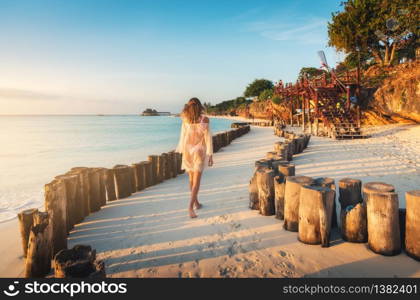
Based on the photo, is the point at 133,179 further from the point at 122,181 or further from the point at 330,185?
the point at 330,185

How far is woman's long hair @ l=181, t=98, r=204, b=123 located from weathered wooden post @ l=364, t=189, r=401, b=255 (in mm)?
2926

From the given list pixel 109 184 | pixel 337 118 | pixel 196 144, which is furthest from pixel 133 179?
pixel 337 118

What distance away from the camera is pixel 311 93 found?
19.6 meters

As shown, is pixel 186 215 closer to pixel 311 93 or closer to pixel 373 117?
pixel 311 93

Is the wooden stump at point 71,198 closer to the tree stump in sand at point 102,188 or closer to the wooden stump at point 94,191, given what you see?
the wooden stump at point 94,191

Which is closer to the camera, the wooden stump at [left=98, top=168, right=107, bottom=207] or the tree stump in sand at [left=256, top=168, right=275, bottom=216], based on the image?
the tree stump in sand at [left=256, top=168, right=275, bottom=216]

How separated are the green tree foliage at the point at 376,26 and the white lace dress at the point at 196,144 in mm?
29730

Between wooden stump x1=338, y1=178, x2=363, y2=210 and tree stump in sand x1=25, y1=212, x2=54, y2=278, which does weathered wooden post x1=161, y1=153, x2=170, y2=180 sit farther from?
wooden stump x1=338, y1=178, x2=363, y2=210

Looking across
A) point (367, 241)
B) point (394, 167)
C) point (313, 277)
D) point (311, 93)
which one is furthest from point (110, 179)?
point (311, 93)

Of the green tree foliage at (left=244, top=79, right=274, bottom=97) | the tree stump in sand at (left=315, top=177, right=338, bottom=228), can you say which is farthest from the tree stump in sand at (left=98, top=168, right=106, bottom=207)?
the green tree foliage at (left=244, top=79, right=274, bottom=97)

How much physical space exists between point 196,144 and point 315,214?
234 centimetres

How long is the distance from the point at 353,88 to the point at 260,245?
66.2ft

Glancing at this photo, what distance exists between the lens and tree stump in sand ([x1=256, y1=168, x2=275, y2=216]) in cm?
425

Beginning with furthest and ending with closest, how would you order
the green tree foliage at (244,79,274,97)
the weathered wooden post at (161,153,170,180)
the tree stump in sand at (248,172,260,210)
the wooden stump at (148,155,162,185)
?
the green tree foliage at (244,79,274,97)
the weathered wooden post at (161,153,170,180)
the wooden stump at (148,155,162,185)
the tree stump in sand at (248,172,260,210)
